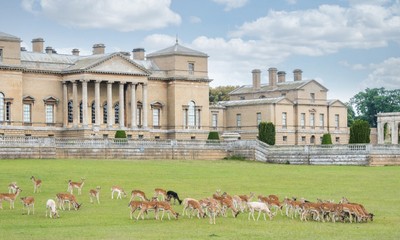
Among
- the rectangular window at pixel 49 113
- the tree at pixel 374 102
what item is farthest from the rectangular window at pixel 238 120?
the tree at pixel 374 102

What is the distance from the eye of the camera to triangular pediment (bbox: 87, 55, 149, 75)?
282 feet

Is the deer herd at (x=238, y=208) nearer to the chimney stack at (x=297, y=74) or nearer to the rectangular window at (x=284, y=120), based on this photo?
the rectangular window at (x=284, y=120)

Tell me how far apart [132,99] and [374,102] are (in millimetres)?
87361

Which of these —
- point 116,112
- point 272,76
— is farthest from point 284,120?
point 116,112

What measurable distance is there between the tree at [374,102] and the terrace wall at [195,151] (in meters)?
97.9

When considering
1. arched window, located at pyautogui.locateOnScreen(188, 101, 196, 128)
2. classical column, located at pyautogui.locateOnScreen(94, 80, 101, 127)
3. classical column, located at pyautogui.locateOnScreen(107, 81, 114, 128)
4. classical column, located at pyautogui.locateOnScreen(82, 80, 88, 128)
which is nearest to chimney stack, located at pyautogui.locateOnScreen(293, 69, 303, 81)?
arched window, located at pyautogui.locateOnScreen(188, 101, 196, 128)

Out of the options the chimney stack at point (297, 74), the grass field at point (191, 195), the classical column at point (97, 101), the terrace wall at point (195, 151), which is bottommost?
the grass field at point (191, 195)

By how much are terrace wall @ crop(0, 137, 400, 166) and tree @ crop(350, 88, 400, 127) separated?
3855 inches

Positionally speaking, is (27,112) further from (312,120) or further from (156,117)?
(312,120)

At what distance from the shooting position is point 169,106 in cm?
9544

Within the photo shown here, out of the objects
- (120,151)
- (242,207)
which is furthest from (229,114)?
(242,207)

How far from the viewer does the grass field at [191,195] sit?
80.1 ft

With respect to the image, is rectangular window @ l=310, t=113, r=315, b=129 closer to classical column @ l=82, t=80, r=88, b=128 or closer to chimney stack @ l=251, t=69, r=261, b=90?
chimney stack @ l=251, t=69, r=261, b=90

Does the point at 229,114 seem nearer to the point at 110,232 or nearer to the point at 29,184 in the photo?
the point at 29,184
